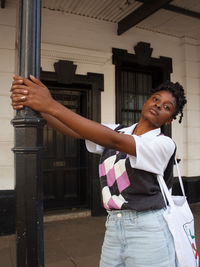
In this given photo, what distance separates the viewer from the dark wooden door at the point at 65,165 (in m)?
5.82

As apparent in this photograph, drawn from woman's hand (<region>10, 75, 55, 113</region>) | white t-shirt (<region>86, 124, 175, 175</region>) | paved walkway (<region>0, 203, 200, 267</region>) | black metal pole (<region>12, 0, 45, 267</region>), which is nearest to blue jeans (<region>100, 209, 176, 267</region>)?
white t-shirt (<region>86, 124, 175, 175</region>)

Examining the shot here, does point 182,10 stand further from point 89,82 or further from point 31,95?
point 31,95

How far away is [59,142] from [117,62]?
6.98 feet

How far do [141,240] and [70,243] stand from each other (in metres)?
3.20

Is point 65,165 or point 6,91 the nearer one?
point 6,91

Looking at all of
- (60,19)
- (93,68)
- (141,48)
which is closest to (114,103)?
(93,68)

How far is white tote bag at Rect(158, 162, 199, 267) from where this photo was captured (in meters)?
1.50

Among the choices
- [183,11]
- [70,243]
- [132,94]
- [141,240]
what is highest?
[183,11]

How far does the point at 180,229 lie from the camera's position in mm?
1529

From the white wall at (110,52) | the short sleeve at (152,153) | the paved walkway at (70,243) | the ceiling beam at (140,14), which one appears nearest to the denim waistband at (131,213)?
the short sleeve at (152,153)

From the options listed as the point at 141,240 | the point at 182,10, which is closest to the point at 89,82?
the point at 182,10

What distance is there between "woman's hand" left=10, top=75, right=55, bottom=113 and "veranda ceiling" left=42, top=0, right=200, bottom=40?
4.38 meters

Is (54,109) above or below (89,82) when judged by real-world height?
below

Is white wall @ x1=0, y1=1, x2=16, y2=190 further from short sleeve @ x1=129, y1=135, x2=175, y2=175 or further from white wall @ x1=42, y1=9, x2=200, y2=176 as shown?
short sleeve @ x1=129, y1=135, x2=175, y2=175
